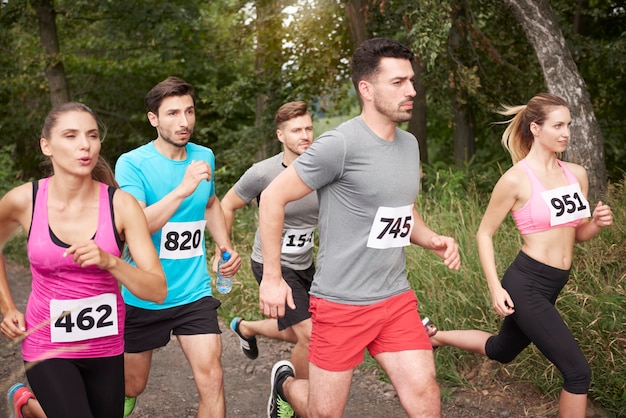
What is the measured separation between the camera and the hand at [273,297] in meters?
3.52

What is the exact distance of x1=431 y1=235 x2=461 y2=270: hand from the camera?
380 centimetres

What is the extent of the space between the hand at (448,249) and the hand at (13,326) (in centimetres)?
194

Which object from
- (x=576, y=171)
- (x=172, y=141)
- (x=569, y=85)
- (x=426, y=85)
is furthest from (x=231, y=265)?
(x=426, y=85)

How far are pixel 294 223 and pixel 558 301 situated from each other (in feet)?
6.32

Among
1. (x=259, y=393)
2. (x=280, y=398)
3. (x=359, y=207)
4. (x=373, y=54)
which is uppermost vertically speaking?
(x=373, y=54)

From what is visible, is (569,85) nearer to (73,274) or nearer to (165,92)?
(165,92)

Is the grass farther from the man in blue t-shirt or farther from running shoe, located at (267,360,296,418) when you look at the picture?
the man in blue t-shirt

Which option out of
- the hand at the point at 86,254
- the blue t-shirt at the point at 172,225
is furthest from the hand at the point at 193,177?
the hand at the point at 86,254

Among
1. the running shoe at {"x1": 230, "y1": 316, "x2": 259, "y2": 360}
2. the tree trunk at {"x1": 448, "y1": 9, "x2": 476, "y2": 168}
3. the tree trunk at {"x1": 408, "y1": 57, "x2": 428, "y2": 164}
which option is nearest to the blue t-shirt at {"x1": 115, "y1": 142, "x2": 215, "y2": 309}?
the running shoe at {"x1": 230, "y1": 316, "x2": 259, "y2": 360}

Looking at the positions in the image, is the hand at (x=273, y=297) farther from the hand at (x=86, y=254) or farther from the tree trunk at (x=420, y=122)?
the tree trunk at (x=420, y=122)

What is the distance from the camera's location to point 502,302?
432cm

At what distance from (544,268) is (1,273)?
2.81 meters

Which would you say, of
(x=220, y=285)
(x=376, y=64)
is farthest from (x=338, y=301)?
(x=220, y=285)

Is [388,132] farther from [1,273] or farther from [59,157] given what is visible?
[1,273]
